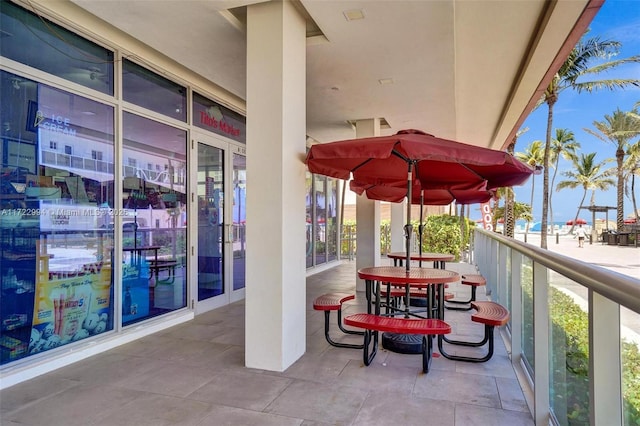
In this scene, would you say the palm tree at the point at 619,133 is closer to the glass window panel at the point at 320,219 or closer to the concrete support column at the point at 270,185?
the glass window panel at the point at 320,219

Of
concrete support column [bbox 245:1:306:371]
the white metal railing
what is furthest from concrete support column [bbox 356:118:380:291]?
concrete support column [bbox 245:1:306:371]

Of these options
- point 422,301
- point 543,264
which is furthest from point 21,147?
point 422,301

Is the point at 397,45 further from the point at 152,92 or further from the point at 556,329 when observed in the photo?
the point at 556,329

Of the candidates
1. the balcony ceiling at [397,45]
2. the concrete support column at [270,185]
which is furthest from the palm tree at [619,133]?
the concrete support column at [270,185]

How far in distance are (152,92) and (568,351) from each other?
462 cm

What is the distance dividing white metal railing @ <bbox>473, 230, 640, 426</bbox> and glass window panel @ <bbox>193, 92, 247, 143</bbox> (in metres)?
4.13

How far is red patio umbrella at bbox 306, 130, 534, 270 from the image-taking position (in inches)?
128

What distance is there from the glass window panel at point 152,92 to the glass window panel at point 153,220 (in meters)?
0.19

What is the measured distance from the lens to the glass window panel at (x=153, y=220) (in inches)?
168

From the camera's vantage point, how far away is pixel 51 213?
11.2 ft

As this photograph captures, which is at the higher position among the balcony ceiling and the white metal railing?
the balcony ceiling

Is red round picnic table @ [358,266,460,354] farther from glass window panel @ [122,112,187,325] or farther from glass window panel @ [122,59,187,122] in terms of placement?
glass window panel @ [122,59,187,122]

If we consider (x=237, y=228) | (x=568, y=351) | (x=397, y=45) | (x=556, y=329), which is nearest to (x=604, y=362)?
(x=568, y=351)

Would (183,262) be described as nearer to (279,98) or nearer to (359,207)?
(279,98)
